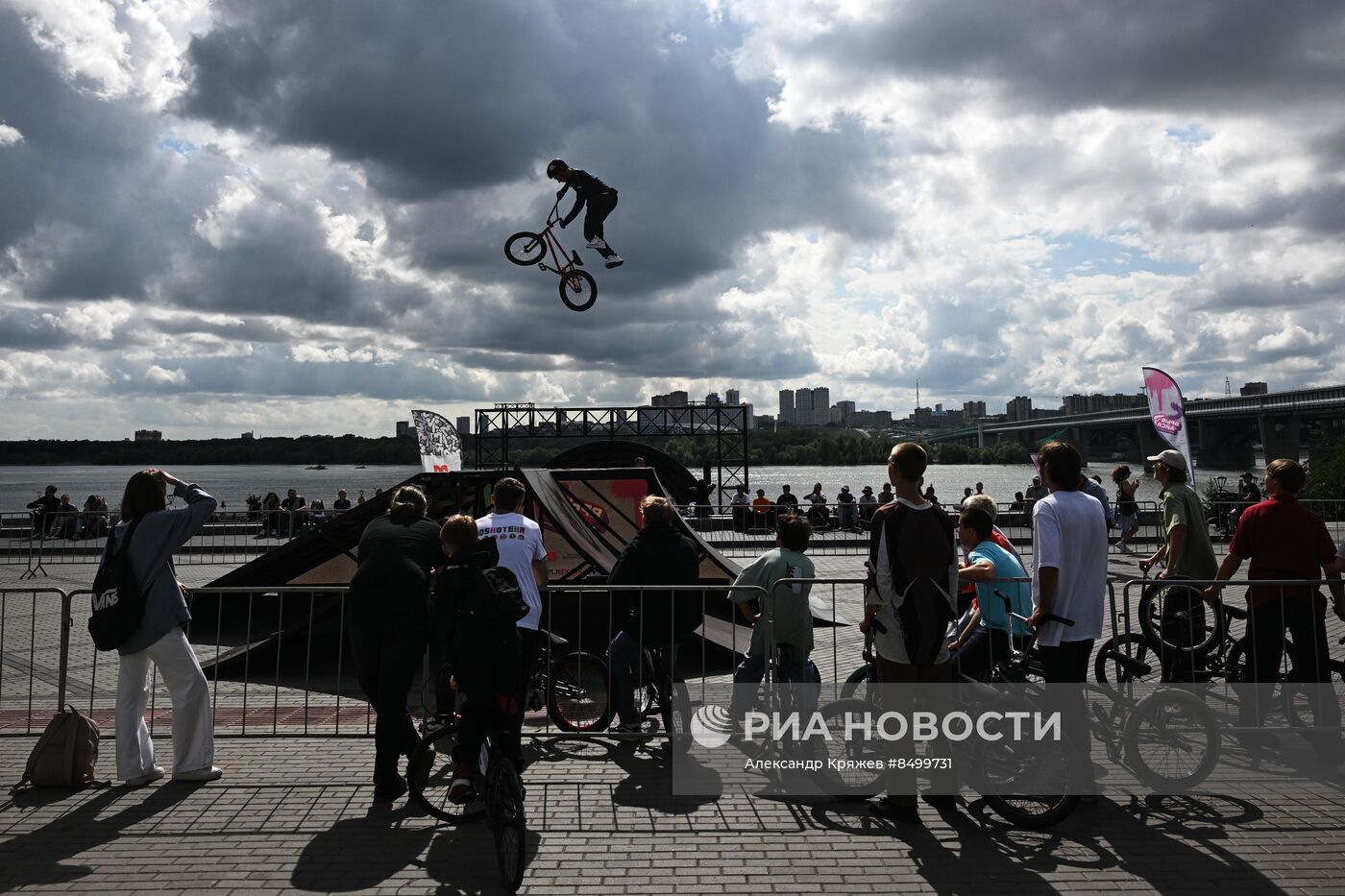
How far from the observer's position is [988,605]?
5887 millimetres

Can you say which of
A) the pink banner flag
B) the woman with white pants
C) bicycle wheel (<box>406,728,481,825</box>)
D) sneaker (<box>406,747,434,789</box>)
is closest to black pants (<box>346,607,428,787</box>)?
bicycle wheel (<box>406,728,481,825</box>)

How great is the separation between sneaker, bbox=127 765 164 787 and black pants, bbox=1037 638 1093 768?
5308mm

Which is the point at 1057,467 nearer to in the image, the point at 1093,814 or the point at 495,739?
the point at 1093,814

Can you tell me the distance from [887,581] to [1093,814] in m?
1.75

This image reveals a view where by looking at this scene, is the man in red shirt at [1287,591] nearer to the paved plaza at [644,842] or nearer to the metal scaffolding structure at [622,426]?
the paved plaza at [644,842]

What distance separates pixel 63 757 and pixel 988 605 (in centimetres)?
567

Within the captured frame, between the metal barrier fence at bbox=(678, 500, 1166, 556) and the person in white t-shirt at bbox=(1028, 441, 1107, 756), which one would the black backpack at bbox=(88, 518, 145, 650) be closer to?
the person in white t-shirt at bbox=(1028, 441, 1107, 756)

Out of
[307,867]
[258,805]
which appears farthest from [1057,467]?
[258,805]

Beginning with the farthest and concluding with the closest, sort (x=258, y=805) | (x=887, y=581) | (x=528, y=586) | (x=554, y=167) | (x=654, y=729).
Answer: (x=554, y=167)
(x=654, y=729)
(x=528, y=586)
(x=258, y=805)
(x=887, y=581)

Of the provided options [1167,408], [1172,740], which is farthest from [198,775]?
[1167,408]

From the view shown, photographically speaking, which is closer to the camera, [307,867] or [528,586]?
[307,867]

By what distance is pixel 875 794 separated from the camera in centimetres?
547

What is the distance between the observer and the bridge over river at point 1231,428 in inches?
2247

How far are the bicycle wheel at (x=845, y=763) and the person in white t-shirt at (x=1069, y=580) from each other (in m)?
1.06
